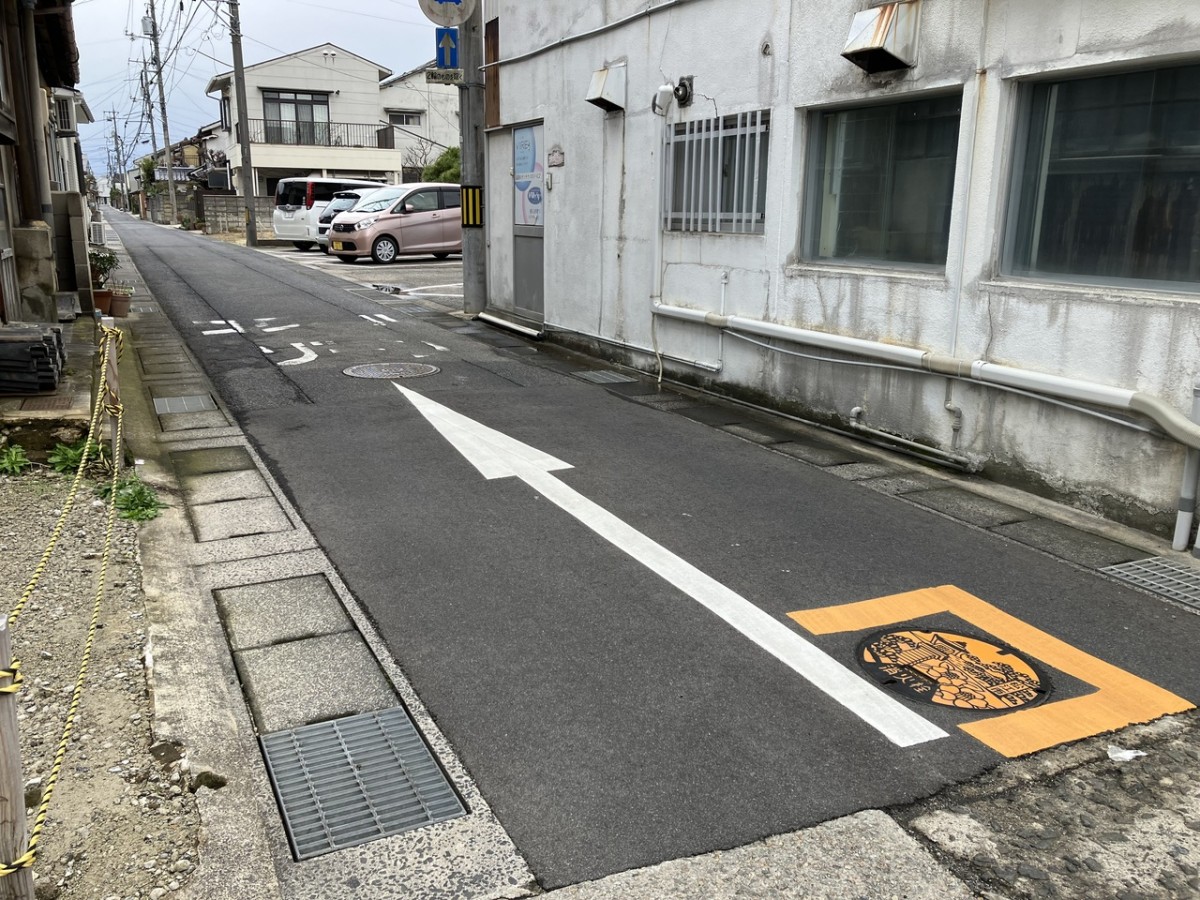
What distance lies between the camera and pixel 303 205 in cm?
3041

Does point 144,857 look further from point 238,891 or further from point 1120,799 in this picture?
point 1120,799

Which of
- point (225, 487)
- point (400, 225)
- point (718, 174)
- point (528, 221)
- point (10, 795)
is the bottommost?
point (225, 487)

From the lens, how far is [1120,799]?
321cm

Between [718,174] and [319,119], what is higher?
[319,119]

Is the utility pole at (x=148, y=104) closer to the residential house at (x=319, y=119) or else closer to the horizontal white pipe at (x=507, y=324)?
the residential house at (x=319, y=119)

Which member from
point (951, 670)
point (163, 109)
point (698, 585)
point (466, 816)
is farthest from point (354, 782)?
point (163, 109)

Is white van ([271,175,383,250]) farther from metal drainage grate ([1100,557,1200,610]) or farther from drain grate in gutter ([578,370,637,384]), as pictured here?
metal drainage grate ([1100,557,1200,610])

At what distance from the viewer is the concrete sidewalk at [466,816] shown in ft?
9.14

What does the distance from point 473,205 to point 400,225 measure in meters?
10.5

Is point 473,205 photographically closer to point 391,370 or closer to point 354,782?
point 391,370

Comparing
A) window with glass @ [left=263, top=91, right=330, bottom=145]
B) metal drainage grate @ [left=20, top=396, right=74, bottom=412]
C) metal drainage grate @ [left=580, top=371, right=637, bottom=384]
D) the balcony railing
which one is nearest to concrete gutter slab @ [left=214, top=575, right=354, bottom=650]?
metal drainage grate @ [left=20, top=396, right=74, bottom=412]

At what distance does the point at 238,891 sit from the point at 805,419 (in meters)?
6.52

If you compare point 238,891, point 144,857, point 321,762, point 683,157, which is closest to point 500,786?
point 321,762

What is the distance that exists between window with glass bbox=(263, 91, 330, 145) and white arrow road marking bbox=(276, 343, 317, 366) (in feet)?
127
